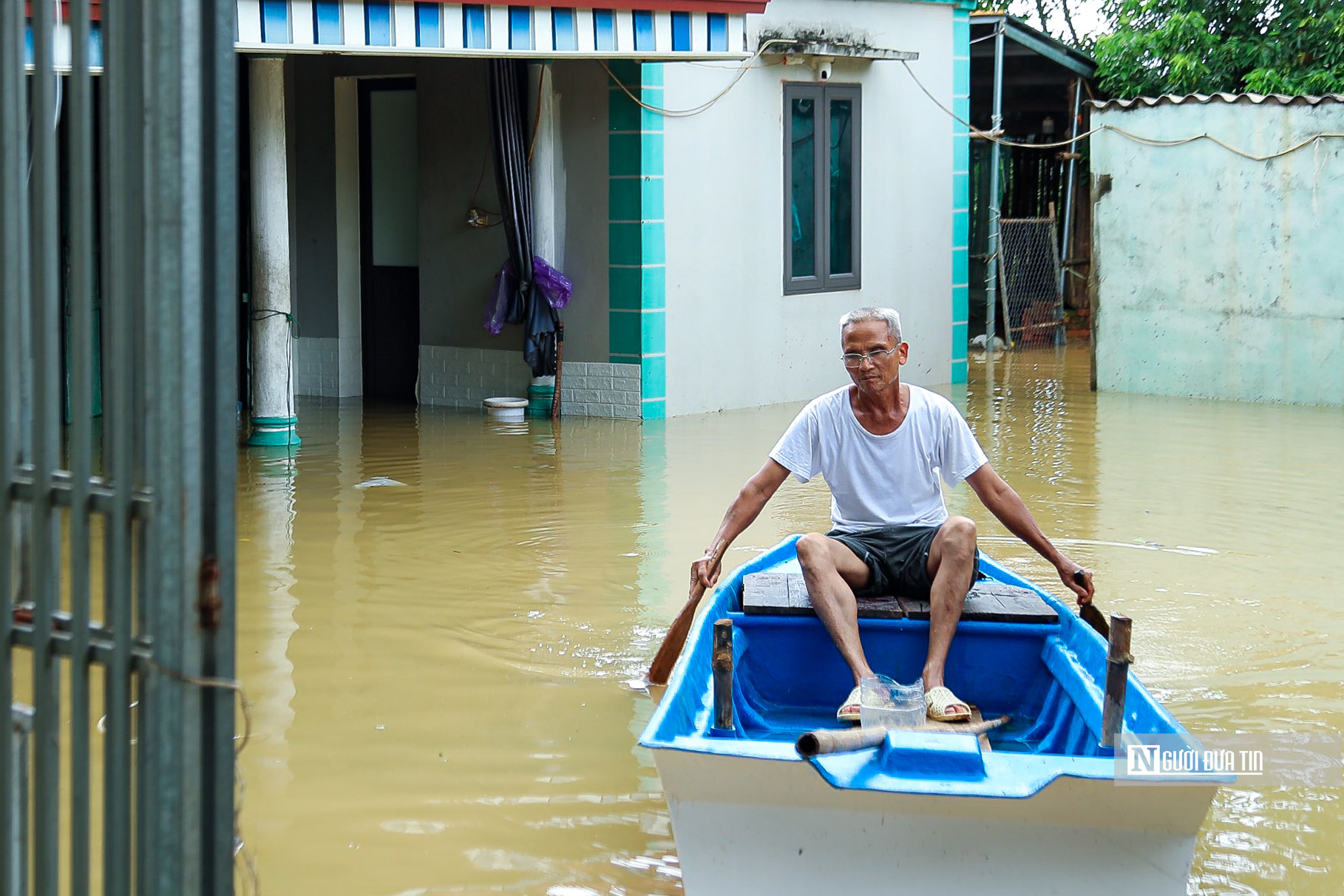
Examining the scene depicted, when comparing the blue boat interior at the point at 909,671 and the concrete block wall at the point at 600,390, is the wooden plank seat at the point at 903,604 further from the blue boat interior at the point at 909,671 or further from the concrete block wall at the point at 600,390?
the concrete block wall at the point at 600,390

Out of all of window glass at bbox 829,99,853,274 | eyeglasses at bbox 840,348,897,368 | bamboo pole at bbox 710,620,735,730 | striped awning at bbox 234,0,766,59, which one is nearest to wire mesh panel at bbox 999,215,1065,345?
window glass at bbox 829,99,853,274

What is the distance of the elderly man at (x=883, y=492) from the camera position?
16.0 feet

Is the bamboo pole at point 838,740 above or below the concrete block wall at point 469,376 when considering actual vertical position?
below

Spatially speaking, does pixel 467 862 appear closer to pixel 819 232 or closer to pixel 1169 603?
pixel 1169 603

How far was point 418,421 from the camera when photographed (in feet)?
41.5

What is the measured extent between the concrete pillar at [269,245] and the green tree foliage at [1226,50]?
11.2 meters

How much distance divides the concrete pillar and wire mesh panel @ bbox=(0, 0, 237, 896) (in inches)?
343

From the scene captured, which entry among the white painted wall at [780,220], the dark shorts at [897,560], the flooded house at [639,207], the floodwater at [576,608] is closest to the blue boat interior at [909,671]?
the dark shorts at [897,560]

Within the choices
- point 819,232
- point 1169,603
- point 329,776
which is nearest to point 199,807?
point 329,776

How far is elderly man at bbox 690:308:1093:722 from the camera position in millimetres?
4887

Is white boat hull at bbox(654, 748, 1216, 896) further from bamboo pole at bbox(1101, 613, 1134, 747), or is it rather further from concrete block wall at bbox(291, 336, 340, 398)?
concrete block wall at bbox(291, 336, 340, 398)

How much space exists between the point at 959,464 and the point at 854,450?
35cm

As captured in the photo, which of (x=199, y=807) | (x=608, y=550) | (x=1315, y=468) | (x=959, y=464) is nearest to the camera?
(x=199, y=807)

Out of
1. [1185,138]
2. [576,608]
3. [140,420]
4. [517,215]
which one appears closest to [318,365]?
[517,215]
